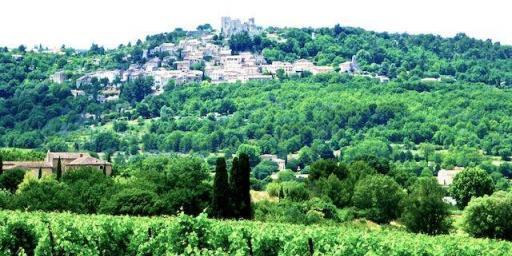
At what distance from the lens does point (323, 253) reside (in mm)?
28344

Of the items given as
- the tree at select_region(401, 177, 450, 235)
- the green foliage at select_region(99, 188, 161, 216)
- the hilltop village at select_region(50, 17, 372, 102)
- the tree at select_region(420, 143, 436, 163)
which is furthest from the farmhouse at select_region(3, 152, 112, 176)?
the hilltop village at select_region(50, 17, 372, 102)

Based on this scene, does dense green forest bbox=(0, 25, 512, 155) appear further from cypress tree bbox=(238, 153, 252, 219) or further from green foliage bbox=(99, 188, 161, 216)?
cypress tree bbox=(238, 153, 252, 219)

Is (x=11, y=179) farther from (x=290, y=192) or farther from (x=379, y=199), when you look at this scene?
(x=379, y=199)

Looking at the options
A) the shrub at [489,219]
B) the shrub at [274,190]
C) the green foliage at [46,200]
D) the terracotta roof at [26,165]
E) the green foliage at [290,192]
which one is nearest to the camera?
the green foliage at [46,200]

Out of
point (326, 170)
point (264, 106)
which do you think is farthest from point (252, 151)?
point (326, 170)

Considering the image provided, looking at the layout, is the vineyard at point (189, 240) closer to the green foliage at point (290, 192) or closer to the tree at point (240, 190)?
the tree at point (240, 190)

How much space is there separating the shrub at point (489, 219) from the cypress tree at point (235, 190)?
12.8 metres

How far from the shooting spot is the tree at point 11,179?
59.2 meters

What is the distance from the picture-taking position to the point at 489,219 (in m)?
50.7

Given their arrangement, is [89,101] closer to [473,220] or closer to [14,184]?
[14,184]

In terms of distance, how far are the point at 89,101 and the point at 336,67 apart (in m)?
48.7

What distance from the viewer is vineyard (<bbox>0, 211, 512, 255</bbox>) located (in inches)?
1119

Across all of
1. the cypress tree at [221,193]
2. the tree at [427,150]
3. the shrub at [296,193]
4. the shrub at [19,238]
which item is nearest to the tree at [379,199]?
the shrub at [296,193]

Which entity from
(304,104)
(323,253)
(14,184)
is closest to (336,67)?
(304,104)
